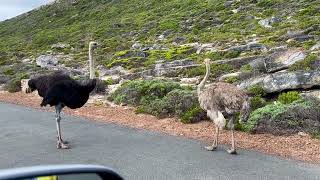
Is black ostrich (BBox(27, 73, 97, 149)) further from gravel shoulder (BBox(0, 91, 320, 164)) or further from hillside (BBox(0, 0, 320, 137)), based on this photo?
hillside (BBox(0, 0, 320, 137))

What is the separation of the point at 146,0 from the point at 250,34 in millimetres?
35326

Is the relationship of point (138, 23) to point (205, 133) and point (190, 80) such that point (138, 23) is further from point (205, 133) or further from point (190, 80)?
point (205, 133)

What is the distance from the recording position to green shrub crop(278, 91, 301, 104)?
1416cm

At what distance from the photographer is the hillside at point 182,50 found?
15.0m

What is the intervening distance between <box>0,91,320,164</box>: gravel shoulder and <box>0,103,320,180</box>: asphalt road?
460mm

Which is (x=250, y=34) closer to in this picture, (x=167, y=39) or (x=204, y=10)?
(x=167, y=39)

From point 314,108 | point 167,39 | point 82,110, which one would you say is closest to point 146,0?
point 167,39

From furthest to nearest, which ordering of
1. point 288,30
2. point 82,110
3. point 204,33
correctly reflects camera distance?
1. point 204,33
2. point 288,30
3. point 82,110

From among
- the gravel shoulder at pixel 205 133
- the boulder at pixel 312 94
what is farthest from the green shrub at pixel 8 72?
the boulder at pixel 312 94

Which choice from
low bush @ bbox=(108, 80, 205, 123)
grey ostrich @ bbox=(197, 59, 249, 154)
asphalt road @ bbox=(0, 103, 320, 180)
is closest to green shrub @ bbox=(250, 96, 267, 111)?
low bush @ bbox=(108, 80, 205, 123)

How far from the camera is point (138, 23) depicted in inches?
2167

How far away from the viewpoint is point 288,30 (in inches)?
1320

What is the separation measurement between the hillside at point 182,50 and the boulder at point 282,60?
3cm

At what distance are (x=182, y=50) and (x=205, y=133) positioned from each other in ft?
67.4
